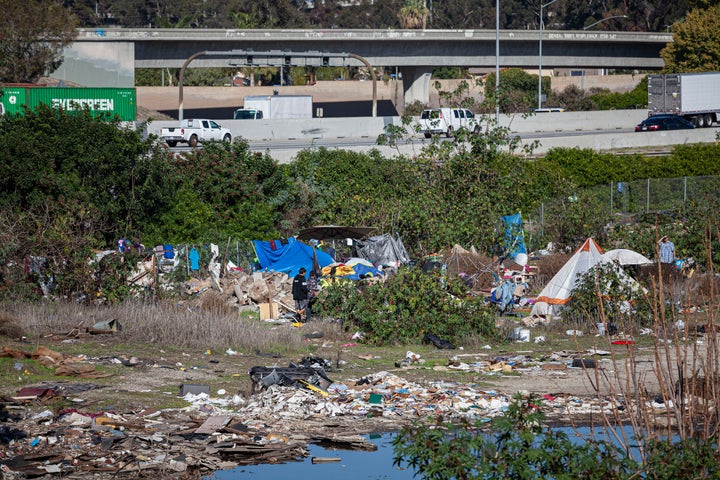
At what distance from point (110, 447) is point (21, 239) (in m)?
10.9

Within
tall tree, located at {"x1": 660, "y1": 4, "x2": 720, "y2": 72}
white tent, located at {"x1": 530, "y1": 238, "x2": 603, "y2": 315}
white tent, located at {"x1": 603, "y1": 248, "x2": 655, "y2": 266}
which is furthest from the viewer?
tall tree, located at {"x1": 660, "y1": 4, "x2": 720, "y2": 72}

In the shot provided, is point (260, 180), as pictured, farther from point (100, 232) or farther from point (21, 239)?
point (21, 239)

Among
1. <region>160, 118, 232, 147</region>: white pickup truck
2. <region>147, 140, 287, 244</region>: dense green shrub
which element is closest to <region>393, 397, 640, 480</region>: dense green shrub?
<region>147, 140, 287, 244</region>: dense green shrub

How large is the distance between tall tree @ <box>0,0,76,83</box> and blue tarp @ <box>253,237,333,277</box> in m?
34.2

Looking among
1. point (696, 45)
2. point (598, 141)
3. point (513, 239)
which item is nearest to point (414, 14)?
point (696, 45)

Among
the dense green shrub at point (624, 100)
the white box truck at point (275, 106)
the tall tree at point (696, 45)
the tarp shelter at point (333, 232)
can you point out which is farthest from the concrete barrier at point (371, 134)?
the dense green shrub at point (624, 100)

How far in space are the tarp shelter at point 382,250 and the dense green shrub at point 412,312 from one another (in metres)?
6.18

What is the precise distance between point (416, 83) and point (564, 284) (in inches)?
2246

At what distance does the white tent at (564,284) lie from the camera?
2230cm

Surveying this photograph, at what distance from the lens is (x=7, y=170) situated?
26156 mm

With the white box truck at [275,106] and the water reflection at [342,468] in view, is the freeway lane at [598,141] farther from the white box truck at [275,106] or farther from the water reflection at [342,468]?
the water reflection at [342,468]

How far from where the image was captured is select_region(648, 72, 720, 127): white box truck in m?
63.5

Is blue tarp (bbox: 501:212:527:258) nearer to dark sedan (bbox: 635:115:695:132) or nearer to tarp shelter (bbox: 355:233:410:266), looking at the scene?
tarp shelter (bbox: 355:233:410:266)

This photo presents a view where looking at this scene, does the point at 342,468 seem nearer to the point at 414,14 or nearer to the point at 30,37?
the point at 30,37
